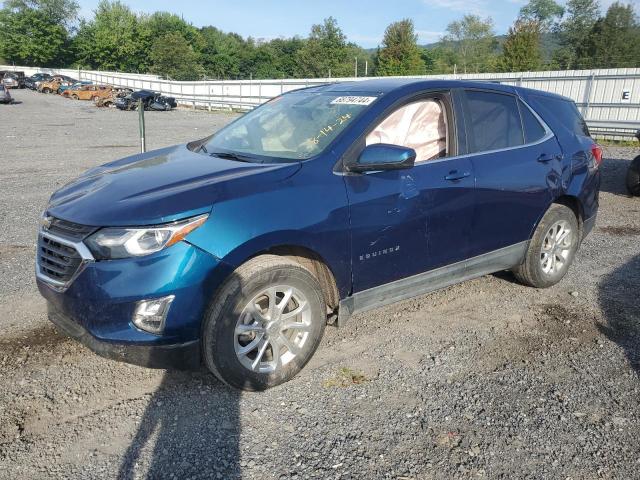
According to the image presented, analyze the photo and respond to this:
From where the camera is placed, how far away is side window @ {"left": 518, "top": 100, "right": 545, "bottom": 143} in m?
4.55

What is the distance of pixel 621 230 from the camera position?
7039mm

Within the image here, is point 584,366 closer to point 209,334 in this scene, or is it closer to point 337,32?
point 209,334

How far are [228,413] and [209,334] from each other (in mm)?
493

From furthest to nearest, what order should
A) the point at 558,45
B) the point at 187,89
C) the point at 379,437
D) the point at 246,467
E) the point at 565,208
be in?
the point at 558,45 → the point at 187,89 → the point at 565,208 → the point at 379,437 → the point at 246,467

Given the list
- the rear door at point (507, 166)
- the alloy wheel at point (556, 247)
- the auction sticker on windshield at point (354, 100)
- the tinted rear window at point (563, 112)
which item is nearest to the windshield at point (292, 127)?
the auction sticker on windshield at point (354, 100)

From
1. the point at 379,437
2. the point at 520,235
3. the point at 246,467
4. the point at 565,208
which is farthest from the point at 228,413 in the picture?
the point at 565,208

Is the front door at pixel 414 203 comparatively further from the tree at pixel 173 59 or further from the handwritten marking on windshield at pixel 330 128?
the tree at pixel 173 59

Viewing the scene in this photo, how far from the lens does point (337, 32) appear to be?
7162 centimetres

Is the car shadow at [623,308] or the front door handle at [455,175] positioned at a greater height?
the front door handle at [455,175]

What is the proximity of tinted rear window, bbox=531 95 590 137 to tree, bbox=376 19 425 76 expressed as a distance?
57.1 meters

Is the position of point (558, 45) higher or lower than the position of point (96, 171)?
higher

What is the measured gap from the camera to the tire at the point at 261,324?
291 cm

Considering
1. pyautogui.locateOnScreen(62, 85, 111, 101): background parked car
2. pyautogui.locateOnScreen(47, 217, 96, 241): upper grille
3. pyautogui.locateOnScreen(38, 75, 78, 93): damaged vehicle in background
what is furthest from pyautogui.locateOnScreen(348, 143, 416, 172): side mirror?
pyautogui.locateOnScreen(38, 75, 78, 93): damaged vehicle in background

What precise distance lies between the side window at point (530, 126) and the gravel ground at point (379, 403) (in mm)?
1420
